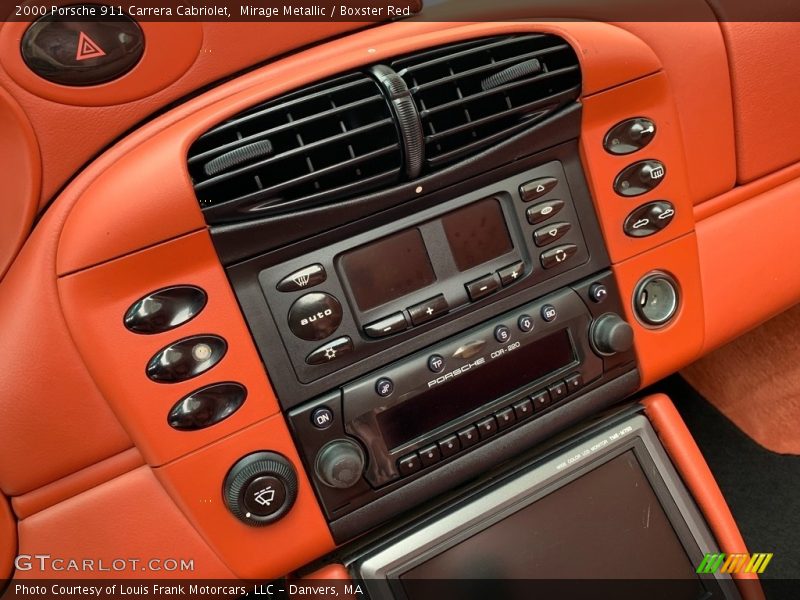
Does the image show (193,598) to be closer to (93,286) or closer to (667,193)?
(93,286)

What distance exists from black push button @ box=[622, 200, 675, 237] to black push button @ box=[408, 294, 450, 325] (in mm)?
291

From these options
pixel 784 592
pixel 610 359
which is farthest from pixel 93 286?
pixel 784 592

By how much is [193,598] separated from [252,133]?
559 mm

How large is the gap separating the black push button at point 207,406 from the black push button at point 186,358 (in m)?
0.03

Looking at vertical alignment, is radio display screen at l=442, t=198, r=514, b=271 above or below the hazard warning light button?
below

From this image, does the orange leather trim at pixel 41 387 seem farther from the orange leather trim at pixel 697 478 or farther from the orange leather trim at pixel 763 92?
the orange leather trim at pixel 763 92

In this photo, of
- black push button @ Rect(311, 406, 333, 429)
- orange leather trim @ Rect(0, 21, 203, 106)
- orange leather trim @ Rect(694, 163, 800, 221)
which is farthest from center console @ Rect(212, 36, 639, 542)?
orange leather trim @ Rect(694, 163, 800, 221)

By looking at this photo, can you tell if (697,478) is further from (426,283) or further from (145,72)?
(145,72)

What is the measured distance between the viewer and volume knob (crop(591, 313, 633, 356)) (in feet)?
2.93

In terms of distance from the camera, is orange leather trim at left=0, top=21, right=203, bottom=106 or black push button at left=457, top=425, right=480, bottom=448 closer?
orange leather trim at left=0, top=21, right=203, bottom=106

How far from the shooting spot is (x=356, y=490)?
82 centimetres

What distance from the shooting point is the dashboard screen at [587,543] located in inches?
34.0

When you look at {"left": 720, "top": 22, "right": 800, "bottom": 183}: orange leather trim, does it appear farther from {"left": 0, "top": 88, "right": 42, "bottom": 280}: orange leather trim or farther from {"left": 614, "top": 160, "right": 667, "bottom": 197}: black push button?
{"left": 0, "top": 88, "right": 42, "bottom": 280}: orange leather trim

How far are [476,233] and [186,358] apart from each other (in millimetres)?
370
